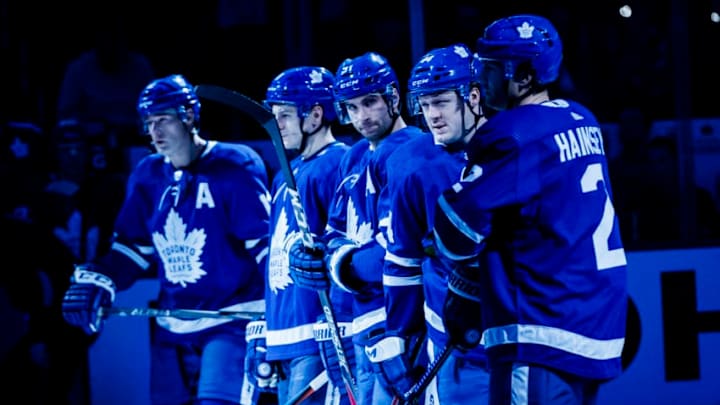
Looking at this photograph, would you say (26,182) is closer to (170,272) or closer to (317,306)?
(170,272)

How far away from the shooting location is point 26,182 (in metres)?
6.43

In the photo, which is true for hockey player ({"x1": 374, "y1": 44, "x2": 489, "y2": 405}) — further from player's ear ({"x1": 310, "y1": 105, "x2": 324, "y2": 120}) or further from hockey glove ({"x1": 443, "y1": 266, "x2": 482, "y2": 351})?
player's ear ({"x1": 310, "y1": 105, "x2": 324, "y2": 120})

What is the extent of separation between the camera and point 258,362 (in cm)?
469

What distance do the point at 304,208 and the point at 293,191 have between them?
22 cm

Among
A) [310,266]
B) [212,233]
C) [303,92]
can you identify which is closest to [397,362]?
[310,266]

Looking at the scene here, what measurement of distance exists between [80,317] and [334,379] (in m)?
1.22

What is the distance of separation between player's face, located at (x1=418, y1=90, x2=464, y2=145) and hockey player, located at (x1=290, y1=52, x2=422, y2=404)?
23 centimetres

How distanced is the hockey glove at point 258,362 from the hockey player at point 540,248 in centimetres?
166

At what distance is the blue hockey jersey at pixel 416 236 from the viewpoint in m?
3.68

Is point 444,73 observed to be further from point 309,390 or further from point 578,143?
point 309,390

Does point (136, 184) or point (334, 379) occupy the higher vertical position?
point (136, 184)

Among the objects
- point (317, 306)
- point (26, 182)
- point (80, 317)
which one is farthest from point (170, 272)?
point (26, 182)

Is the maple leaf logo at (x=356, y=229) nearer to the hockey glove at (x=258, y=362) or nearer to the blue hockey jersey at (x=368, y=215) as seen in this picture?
the blue hockey jersey at (x=368, y=215)

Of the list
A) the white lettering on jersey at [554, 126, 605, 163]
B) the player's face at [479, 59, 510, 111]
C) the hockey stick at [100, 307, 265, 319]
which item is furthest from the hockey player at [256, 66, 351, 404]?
the white lettering on jersey at [554, 126, 605, 163]
